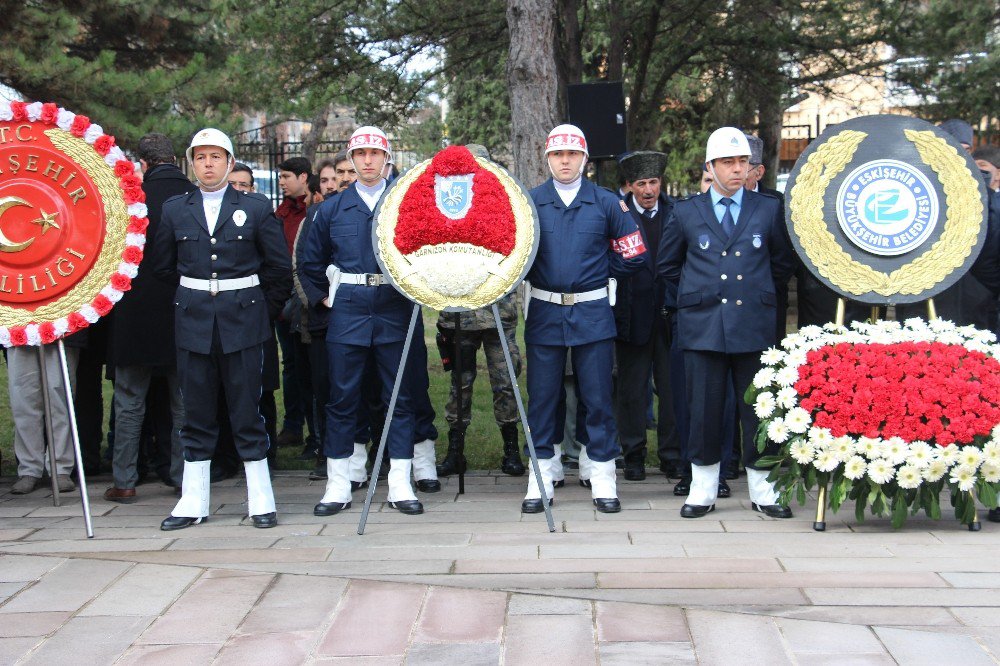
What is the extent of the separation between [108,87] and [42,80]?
744mm

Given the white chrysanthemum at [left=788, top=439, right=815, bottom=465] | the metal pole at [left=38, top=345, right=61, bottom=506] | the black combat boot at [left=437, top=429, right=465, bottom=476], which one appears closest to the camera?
the white chrysanthemum at [left=788, top=439, right=815, bottom=465]

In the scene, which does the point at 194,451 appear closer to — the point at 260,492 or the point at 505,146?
the point at 260,492

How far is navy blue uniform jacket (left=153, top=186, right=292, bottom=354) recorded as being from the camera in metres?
6.38

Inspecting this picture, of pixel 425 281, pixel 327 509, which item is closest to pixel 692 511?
pixel 425 281

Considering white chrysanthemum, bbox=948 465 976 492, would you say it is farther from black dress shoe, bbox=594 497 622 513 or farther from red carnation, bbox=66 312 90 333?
red carnation, bbox=66 312 90 333

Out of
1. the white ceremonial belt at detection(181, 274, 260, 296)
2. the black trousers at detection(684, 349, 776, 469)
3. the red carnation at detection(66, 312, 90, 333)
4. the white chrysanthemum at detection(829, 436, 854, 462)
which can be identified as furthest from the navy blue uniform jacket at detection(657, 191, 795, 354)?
the red carnation at detection(66, 312, 90, 333)

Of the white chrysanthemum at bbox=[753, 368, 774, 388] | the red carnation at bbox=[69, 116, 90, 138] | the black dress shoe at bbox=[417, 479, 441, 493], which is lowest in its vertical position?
the black dress shoe at bbox=[417, 479, 441, 493]

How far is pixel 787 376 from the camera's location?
6098 millimetres

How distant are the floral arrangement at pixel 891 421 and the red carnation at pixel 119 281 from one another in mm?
3385

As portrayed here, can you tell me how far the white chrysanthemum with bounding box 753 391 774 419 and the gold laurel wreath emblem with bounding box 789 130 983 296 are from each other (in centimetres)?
70

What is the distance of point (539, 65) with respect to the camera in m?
10.1

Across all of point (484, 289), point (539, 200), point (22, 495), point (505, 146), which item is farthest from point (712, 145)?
point (505, 146)

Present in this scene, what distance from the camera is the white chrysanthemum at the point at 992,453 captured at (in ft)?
19.2

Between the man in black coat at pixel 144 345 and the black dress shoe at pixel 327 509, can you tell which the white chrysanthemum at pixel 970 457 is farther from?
the man in black coat at pixel 144 345
